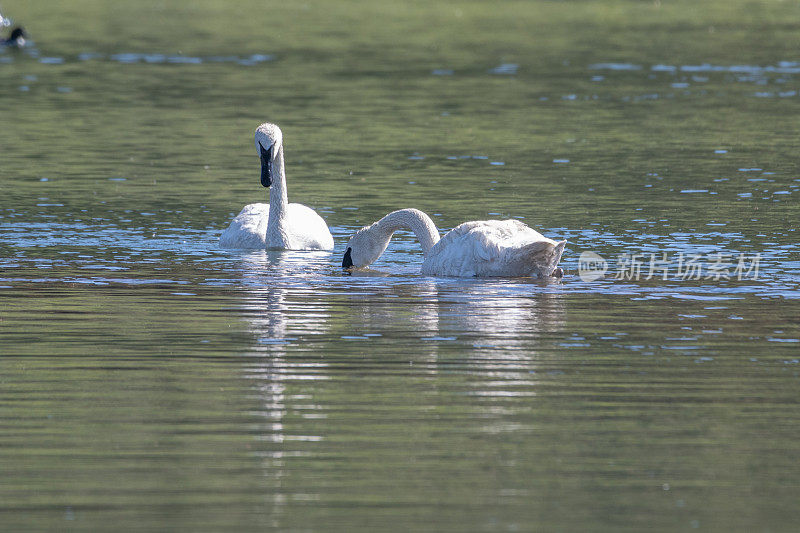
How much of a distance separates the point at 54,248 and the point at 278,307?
199 inches

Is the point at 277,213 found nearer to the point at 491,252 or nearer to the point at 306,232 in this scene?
the point at 306,232

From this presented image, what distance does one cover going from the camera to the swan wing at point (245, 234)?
20.3 meters

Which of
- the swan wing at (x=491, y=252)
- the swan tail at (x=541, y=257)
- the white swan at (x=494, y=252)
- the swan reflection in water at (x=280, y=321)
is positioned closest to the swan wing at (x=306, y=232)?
the swan reflection in water at (x=280, y=321)

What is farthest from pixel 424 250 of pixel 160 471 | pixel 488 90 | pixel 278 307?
pixel 488 90

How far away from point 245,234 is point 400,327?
637 centimetres

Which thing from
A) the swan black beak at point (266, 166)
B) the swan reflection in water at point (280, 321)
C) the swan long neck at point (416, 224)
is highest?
the swan black beak at point (266, 166)

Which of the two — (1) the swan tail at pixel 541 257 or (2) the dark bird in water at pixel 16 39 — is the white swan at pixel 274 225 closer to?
(1) the swan tail at pixel 541 257

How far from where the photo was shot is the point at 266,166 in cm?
2027

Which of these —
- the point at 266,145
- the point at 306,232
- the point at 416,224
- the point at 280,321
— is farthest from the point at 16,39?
the point at 280,321

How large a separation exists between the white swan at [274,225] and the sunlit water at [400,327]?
1.43 ft

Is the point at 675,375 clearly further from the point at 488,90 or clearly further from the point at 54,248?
the point at 488,90

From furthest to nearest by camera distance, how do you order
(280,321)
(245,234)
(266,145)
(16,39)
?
1. (16,39)
2. (266,145)
3. (245,234)
4. (280,321)

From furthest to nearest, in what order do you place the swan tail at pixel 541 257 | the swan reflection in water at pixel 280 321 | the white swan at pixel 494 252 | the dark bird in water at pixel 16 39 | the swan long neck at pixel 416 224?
1. the dark bird in water at pixel 16 39
2. the swan long neck at pixel 416 224
3. the white swan at pixel 494 252
4. the swan tail at pixel 541 257
5. the swan reflection in water at pixel 280 321

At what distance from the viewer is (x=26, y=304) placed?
1566cm
